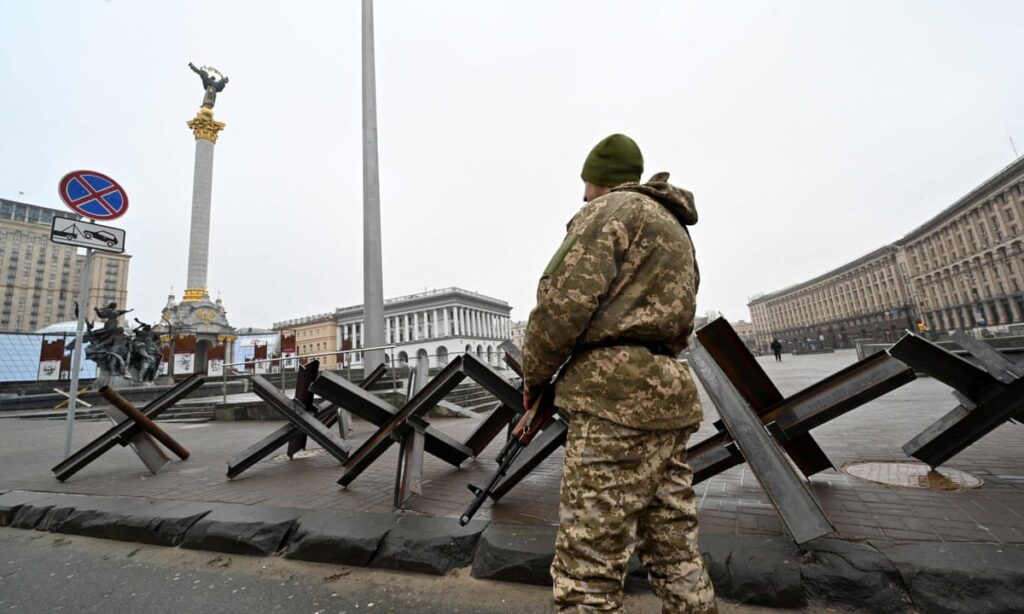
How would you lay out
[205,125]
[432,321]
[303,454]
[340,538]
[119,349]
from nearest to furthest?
[340,538] < [303,454] < [119,349] < [205,125] < [432,321]

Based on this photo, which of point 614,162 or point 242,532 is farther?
point 242,532

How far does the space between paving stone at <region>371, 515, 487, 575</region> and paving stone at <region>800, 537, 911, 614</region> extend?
1.55 m

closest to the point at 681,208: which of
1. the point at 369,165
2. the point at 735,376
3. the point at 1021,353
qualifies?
the point at 735,376

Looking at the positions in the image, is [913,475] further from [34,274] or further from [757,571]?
[34,274]

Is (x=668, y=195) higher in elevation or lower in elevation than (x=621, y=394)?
higher

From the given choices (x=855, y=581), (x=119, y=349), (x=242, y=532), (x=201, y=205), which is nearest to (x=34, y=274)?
(x=201, y=205)

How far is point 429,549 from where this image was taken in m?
2.23

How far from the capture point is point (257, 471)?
4.40 m

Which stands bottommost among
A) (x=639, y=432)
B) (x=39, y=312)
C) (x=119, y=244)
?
(x=639, y=432)

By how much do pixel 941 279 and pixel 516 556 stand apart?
3539 inches

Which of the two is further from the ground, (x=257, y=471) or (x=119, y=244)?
(x=119, y=244)

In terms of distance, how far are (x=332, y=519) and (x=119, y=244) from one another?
5.15m

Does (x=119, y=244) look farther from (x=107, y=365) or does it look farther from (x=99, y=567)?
(x=107, y=365)

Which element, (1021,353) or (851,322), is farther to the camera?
(851,322)
